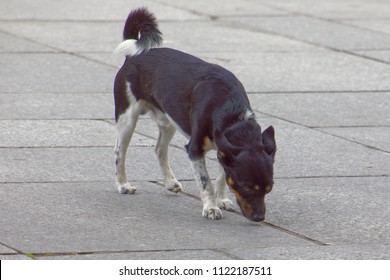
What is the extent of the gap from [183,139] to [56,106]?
1.60 meters

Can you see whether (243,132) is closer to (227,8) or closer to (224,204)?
(224,204)

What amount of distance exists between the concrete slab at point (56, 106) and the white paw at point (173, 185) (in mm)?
2284

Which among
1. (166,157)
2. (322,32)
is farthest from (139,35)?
(322,32)

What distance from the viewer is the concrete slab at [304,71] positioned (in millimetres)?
11609

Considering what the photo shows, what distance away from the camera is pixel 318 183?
26.8 feet

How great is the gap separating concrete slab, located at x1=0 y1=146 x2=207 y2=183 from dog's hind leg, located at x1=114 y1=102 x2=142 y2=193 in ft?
Answer: 0.68

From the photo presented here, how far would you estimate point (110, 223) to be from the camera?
702 centimetres

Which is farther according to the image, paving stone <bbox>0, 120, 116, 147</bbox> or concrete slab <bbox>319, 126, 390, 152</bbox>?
concrete slab <bbox>319, 126, 390, 152</bbox>

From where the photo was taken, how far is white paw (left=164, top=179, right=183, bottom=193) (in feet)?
25.8

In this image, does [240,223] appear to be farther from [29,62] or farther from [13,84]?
[29,62]

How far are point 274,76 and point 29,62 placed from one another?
2908 mm

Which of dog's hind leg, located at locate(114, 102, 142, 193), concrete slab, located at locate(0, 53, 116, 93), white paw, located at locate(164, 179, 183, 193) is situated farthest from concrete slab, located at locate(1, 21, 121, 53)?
white paw, located at locate(164, 179, 183, 193)

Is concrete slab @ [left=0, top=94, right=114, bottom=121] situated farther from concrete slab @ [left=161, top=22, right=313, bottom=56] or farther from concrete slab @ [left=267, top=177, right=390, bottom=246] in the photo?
concrete slab @ [left=267, top=177, right=390, bottom=246]

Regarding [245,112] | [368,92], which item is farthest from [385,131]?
[245,112]
